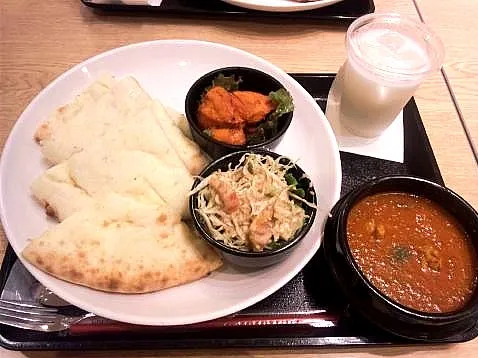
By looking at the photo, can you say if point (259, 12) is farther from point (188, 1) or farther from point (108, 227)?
point (108, 227)

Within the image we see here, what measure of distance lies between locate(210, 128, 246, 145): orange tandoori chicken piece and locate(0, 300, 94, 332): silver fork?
0.74m

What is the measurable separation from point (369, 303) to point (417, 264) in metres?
0.20

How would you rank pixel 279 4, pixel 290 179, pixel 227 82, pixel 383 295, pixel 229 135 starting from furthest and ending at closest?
pixel 279 4, pixel 227 82, pixel 229 135, pixel 290 179, pixel 383 295

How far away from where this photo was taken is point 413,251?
153cm

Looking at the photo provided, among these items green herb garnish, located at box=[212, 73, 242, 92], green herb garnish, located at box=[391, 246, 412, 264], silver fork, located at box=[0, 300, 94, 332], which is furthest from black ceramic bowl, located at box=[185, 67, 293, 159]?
silver fork, located at box=[0, 300, 94, 332]

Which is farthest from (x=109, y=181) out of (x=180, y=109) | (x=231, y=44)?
(x=231, y=44)

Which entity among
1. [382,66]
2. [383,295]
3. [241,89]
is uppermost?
[382,66]

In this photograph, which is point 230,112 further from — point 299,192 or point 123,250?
point 123,250

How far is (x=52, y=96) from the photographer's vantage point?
1965 mm

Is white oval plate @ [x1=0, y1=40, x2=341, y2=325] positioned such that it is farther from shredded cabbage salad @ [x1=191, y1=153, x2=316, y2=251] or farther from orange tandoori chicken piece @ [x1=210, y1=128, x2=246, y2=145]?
orange tandoori chicken piece @ [x1=210, y1=128, x2=246, y2=145]

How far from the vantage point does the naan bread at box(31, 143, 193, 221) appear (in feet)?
5.46

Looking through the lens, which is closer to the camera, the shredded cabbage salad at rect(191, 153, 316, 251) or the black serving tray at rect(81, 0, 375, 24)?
the shredded cabbage salad at rect(191, 153, 316, 251)

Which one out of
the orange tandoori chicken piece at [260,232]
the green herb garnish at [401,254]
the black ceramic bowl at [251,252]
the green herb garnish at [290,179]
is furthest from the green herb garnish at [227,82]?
the green herb garnish at [401,254]

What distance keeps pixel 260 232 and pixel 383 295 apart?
1.31ft
